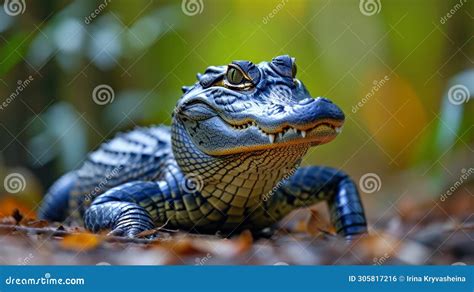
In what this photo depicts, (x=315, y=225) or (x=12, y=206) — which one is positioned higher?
(x=315, y=225)

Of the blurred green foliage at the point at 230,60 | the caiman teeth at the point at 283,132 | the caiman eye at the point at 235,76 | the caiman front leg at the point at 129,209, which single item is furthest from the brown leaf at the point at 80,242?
the blurred green foliage at the point at 230,60

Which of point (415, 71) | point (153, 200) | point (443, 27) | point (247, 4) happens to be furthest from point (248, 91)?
point (415, 71)

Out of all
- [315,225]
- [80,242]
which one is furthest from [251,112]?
[315,225]

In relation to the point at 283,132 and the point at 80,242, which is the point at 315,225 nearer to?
the point at 283,132

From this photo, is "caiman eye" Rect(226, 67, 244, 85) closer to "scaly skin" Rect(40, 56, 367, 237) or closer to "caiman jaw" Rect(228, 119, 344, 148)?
"scaly skin" Rect(40, 56, 367, 237)

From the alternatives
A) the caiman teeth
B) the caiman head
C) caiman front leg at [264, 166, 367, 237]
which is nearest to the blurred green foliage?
caiman front leg at [264, 166, 367, 237]

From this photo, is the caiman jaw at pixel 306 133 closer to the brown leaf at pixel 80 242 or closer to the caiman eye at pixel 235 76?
the caiman eye at pixel 235 76

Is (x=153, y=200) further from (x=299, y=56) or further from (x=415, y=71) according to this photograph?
(x=415, y=71)
